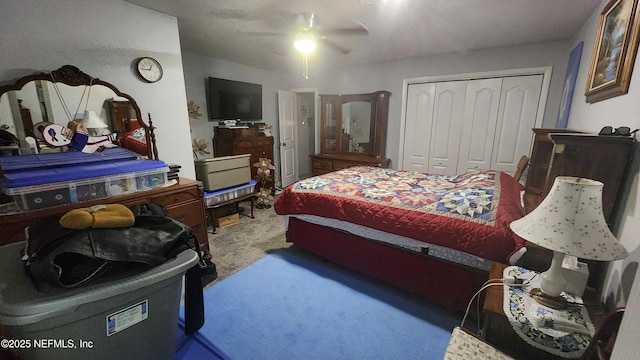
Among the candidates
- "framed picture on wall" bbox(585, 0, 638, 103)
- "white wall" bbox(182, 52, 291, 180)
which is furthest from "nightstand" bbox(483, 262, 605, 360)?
"white wall" bbox(182, 52, 291, 180)

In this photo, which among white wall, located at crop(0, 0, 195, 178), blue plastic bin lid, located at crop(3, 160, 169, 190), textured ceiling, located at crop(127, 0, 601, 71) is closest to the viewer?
blue plastic bin lid, located at crop(3, 160, 169, 190)

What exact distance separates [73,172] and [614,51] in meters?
3.41

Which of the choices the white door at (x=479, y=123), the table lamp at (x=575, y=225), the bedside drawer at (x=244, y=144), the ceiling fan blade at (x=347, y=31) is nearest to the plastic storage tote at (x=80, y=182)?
the ceiling fan blade at (x=347, y=31)

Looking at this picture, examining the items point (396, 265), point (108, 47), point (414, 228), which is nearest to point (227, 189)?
point (108, 47)

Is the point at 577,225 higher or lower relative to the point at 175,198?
higher

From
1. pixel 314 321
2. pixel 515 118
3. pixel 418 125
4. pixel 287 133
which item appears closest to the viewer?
pixel 314 321

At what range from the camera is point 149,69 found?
220 cm

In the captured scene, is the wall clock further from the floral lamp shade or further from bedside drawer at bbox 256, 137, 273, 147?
the floral lamp shade

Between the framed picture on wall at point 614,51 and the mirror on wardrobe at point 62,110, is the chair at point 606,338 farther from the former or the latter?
the mirror on wardrobe at point 62,110

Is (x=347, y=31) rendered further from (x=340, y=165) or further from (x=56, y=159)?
(x=340, y=165)

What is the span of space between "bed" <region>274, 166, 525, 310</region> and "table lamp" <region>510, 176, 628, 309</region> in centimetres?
63

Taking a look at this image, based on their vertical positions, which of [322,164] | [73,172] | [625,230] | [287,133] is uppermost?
[287,133]

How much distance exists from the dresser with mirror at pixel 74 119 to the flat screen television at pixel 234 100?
1.72m

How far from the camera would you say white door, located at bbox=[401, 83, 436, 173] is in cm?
375
